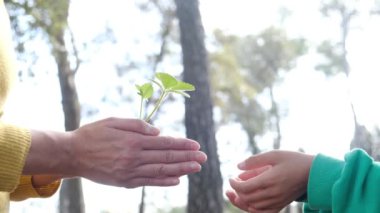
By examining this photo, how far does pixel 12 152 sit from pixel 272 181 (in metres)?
0.47

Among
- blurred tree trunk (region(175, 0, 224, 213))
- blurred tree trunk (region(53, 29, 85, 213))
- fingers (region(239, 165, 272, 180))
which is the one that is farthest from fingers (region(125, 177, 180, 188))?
blurred tree trunk (region(53, 29, 85, 213))

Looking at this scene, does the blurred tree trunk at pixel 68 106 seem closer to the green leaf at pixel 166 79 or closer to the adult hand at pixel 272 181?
the adult hand at pixel 272 181

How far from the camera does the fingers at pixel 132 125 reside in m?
0.93

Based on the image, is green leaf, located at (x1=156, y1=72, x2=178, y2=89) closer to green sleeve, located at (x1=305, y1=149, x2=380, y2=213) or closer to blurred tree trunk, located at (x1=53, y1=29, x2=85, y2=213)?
green sleeve, located at (x1=305, y1=149, x2=380, y2=213)

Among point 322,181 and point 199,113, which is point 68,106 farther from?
point 322,181

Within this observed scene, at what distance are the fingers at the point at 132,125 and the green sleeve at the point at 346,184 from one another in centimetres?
33

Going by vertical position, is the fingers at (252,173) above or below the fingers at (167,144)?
below

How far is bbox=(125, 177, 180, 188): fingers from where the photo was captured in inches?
37.3

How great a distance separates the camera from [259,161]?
43.4 inches

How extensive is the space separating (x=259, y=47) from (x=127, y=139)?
574 inches

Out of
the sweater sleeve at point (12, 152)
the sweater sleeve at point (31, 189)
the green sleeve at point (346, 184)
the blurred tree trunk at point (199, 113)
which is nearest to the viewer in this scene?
the sweater sleeve at point (12, 152)

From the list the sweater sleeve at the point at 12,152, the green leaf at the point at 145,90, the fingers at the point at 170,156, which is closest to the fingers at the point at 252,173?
the fingers at the point at 170,156

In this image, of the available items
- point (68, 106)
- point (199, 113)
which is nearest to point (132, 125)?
point (199, 113)

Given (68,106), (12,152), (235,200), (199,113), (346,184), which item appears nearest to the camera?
(12,152)
